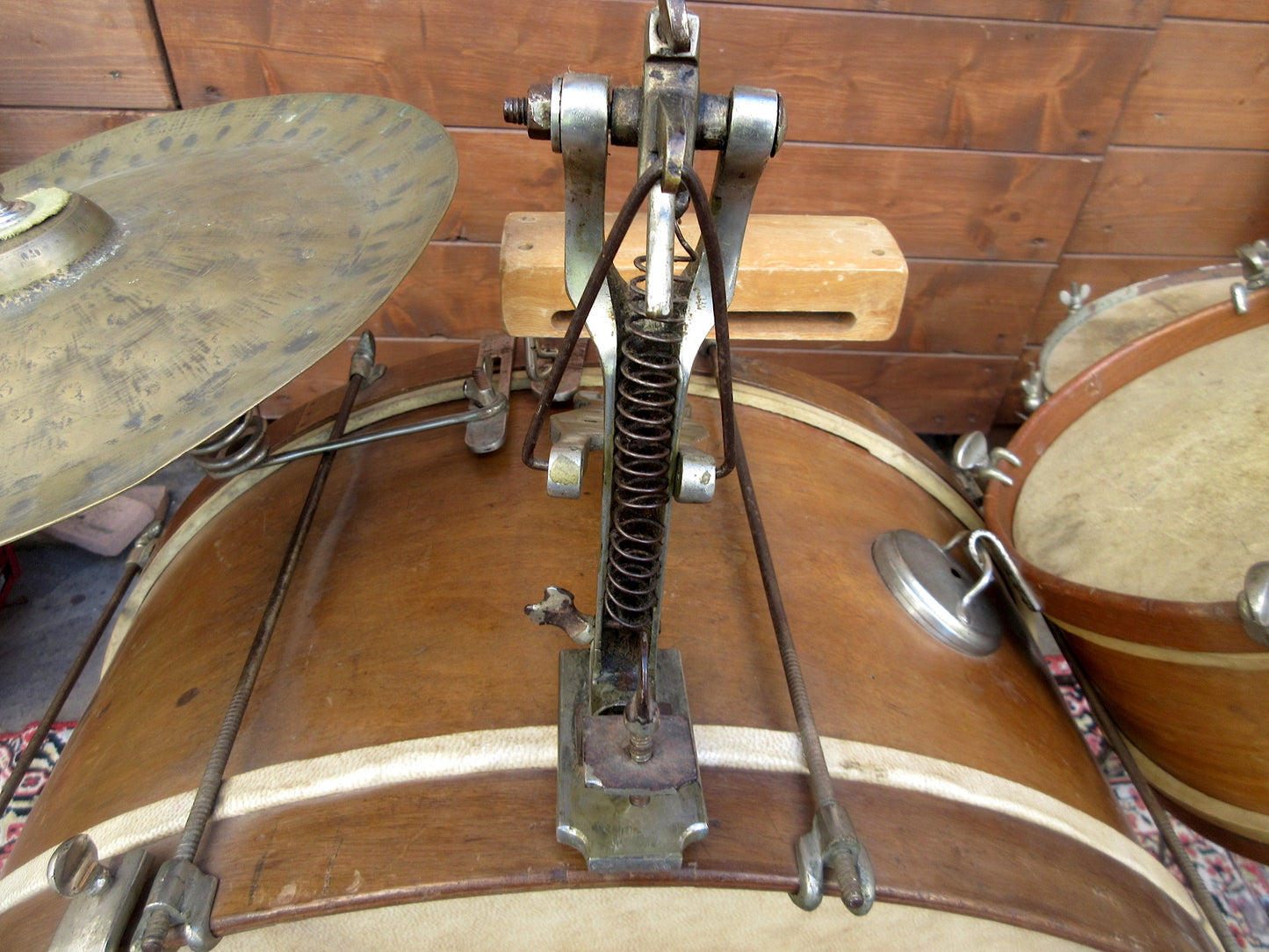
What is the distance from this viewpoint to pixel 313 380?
187cm

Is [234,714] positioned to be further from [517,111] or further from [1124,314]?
[1124,314]

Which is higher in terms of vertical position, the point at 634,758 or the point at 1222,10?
the point at 1222,10

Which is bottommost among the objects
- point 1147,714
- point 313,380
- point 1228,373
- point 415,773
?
point 313,380

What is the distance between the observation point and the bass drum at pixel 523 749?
0.59 m

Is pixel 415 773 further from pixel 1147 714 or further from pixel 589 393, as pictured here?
pixel 1147 714

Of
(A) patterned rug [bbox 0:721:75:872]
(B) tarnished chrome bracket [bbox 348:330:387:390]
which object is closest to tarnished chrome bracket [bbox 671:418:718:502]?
(B) tarnished chrome bracket [bbox 348:330:387:390]

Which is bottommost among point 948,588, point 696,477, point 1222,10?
point 948,588

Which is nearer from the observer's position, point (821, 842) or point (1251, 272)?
point (821, 842)

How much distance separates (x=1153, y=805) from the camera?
85 centimetres

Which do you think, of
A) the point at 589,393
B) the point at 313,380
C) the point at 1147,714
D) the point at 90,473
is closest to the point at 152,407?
the point at 90,473

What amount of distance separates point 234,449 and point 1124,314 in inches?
52.8

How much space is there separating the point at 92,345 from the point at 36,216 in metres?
0.14

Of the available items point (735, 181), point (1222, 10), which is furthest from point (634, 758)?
point (1222, 10)

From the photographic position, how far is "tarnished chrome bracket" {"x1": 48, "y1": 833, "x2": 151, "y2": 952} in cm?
55
